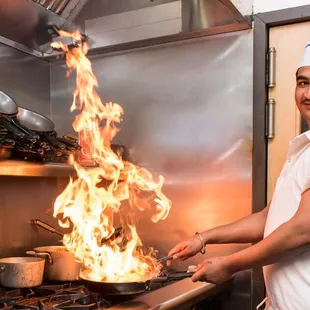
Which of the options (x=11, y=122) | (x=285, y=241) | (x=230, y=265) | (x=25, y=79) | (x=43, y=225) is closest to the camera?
(x=285, y=241)

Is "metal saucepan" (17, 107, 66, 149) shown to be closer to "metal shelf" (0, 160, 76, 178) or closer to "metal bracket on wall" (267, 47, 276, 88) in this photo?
"metal shelf" (0, 160, 76, 178)

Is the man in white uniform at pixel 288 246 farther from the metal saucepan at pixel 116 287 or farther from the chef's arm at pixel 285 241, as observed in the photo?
the metal saucepan at pixel 116 287

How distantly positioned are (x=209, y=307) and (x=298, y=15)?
4.25 ft

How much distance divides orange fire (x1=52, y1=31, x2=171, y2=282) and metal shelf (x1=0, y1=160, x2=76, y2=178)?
57 millimetres

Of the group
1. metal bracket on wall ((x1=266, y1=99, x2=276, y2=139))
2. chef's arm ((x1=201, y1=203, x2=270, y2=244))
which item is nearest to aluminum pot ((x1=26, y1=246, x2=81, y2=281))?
chef's arm ((x1=201, y1=203, x2=270, y2=244))

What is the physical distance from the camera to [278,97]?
6.32 feet

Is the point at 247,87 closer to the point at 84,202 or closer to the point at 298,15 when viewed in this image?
the point at 298,15

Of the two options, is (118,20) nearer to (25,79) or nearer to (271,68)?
(25,79)

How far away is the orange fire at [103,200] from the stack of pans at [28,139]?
15cm

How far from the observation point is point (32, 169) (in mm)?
1729

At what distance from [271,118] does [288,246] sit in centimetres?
76

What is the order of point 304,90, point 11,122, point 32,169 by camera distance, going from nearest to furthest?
point 304,90
point 11,122
point 32,169

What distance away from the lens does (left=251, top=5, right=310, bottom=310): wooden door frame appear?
6.31 feet

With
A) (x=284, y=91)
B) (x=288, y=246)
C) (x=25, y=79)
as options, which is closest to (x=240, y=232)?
(x=288, y=246)
